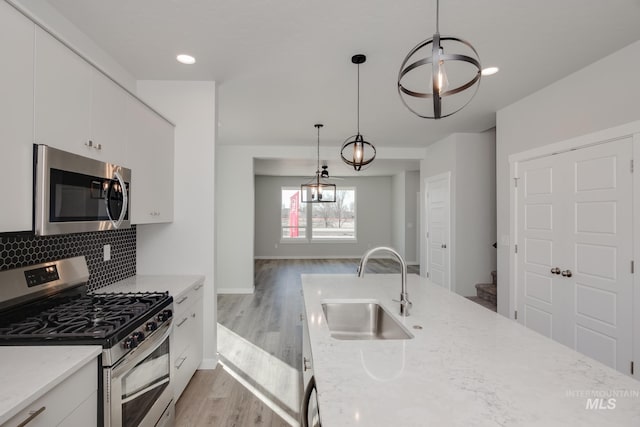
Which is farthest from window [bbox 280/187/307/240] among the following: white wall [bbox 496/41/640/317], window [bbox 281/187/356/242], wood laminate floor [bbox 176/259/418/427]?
white wall [bbox 496/41/640/317]

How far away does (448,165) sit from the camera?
525 cm

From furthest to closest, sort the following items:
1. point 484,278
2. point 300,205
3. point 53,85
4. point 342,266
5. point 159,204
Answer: point 300,205 < point 342,266 < point 484,278 < point 159,204 < point 53,85

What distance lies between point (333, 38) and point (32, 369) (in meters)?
2.43

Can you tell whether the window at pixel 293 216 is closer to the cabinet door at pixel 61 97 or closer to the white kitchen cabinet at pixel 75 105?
the white kitchen cabinet at pixel 75 105

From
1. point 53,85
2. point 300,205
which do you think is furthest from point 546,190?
point 300,205

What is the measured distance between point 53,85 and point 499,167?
14.0 ft

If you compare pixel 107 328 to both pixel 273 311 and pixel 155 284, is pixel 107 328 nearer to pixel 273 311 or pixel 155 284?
pixel 155 284

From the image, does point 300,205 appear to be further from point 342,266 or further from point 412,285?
point 412,285

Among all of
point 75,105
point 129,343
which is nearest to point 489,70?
point 75,105

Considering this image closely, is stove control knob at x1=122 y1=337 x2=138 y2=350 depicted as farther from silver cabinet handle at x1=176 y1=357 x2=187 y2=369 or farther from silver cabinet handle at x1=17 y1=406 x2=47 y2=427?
silver cabinet handle at x1=176 y1=357 x2=187 y2=369

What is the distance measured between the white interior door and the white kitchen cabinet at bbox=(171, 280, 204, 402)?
153 inches

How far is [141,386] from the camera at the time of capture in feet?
5.45

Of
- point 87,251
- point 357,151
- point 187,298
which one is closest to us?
point 87,251

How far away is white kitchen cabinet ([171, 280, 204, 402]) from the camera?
2215 mm
